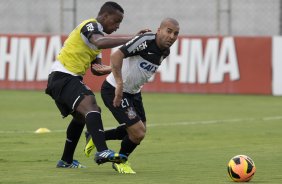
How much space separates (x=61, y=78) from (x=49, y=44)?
1469cm

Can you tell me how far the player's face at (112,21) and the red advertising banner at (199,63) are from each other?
13.3m

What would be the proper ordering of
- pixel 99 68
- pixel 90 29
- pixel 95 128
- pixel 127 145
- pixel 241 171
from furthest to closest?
pixel 99 68
pixel 127 145
pixel 90 29
pixel 95 128
pixel 241 171

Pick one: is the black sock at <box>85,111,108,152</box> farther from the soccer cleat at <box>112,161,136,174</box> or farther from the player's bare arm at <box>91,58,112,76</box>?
the player's bare arm at <box>91,58,112,76</box>

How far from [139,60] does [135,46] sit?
33 centimetres

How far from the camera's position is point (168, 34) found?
11648 millimetres

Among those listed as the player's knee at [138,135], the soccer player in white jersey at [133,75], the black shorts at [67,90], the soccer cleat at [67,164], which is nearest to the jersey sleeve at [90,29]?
the soccer player in white jersey at [133,75]

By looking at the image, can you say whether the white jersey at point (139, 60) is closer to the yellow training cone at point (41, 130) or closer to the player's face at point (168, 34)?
the player's face at point (168, 34)

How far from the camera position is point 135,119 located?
39.0 ft

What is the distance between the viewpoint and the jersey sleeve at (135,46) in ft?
38.2

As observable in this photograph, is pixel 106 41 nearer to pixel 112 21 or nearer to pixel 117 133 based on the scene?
pixel 112 21

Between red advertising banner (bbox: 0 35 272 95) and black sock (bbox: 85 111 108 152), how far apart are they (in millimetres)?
13881

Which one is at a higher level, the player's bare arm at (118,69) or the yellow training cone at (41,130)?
the player's bare arm at (118,69)

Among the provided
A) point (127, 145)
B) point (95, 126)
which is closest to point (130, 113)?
point (127, 145)

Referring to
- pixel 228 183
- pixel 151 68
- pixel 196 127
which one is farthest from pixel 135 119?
pixel 196 127
